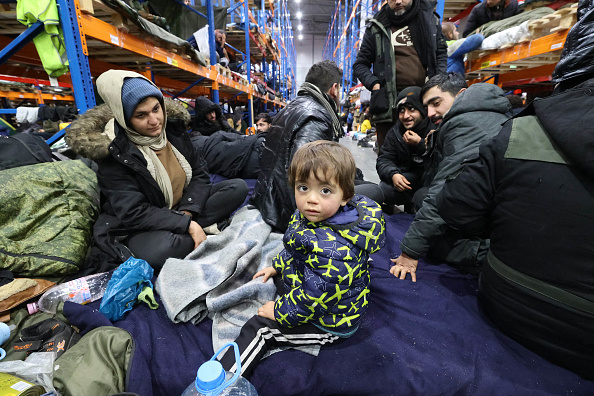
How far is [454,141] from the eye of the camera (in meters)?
1.43

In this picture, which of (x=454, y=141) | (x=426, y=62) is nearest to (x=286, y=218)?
(x=454, y=141)

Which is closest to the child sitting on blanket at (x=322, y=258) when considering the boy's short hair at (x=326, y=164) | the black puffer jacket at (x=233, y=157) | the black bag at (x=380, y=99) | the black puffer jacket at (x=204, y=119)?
the boy's short hair at (x=326, y=164)

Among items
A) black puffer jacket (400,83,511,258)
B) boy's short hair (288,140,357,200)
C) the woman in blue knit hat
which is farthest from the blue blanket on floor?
boy's short hair (288,140,357,200)

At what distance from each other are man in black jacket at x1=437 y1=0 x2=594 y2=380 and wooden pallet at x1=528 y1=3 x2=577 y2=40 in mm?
1590

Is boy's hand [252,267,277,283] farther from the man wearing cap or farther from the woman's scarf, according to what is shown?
the man wearing cap

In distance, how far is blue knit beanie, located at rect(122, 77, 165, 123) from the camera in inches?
54.4

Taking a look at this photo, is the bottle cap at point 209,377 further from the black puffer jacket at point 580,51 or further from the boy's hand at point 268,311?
the black puffer jacket at point 580,51

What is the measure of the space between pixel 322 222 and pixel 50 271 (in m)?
1.23

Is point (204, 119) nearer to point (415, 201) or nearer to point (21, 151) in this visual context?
point (21, 151)

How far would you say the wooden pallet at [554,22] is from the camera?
1935mm

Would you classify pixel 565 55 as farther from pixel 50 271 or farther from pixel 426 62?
pixel 50 271

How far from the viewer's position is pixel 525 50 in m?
2.41

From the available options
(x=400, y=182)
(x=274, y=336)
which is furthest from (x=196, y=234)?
(x=400, y=182)

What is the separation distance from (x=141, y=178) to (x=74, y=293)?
24.4 inches
